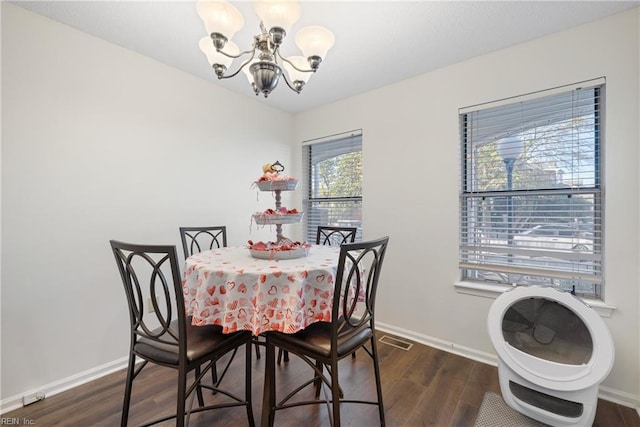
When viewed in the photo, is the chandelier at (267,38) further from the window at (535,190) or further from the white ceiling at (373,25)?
the window at (535,190)

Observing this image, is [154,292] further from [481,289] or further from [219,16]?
[481,289]

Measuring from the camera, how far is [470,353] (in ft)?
7.29

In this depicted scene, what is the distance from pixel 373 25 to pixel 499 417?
2.48m

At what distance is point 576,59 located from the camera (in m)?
1.84

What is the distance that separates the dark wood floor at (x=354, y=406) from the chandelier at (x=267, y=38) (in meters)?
1.86

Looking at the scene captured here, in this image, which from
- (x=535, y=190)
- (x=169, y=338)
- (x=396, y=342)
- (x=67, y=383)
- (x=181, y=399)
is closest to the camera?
(x=181, y=399)

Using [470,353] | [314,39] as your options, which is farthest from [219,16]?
[470,353]

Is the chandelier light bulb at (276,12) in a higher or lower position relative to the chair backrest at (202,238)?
higher

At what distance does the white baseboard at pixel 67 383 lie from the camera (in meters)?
1.62

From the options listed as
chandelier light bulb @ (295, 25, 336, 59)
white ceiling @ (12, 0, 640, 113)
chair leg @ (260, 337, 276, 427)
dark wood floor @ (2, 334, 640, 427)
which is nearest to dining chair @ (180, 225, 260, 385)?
dark wood floor @ (2, 334, 640, 427)

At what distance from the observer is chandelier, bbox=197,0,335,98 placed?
125 cm

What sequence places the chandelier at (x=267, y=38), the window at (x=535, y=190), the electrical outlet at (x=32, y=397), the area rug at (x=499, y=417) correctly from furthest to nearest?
the window at (x=535, y=190), the electrical outlet at (x=32, y=397), the area rug at (x=499, y=417), the chandelier at (x=267, y=38)

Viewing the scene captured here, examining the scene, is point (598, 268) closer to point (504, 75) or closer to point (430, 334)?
point (430, 334)

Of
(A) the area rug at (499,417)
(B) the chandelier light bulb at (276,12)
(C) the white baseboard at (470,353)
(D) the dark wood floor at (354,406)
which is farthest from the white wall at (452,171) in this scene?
A: (B) the chandelier light bulb at (276,12)
